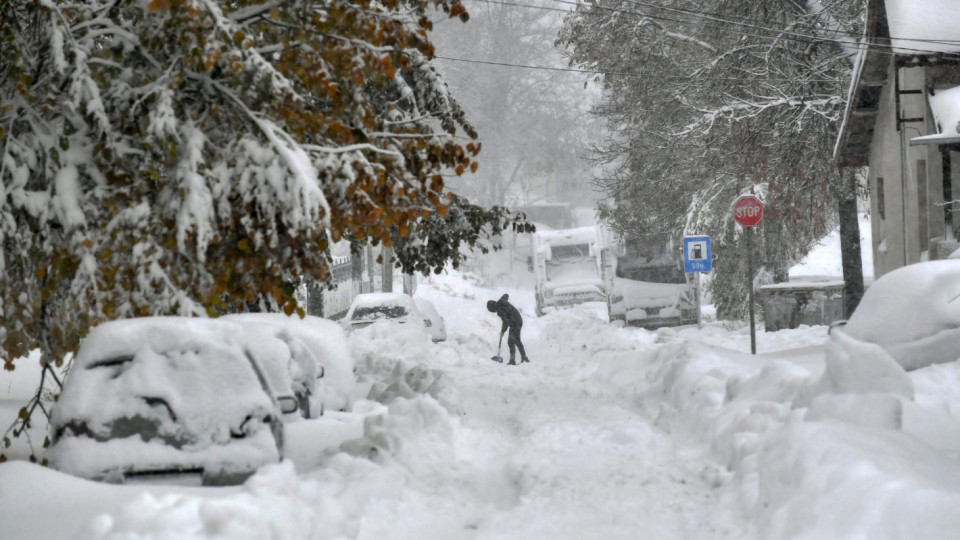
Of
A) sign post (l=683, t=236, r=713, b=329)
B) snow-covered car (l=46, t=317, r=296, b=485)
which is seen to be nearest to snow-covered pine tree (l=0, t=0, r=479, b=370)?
snow-covered car (l=46, t=317, r=296, b=485)

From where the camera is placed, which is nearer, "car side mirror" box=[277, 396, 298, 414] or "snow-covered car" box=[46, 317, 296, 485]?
"snow-covered car" box=[46, 317, 296, 485]

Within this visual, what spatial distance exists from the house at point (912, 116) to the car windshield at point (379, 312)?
10774 mm

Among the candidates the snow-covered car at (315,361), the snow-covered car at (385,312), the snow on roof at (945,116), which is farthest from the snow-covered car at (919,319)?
the snow-covered car at (385,312)

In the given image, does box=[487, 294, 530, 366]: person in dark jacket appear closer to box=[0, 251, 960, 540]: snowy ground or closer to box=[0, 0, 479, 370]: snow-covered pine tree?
box=[0, 251, 960, 540]: snowy ground

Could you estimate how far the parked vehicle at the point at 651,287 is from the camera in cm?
3303

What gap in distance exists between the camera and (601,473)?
29.5 feet

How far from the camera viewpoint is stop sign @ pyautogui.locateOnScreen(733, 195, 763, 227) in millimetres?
17719

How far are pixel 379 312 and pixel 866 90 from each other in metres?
12.2

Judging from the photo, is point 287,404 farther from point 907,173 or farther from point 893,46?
point 907,173

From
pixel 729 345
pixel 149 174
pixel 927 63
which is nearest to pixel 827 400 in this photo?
pixel 149 174

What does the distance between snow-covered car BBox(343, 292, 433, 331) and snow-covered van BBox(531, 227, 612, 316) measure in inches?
595

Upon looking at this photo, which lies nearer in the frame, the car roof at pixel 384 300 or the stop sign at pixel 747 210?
the stop sign at pixel 747 210

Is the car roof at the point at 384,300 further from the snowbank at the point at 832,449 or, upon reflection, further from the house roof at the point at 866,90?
the snowbank at the point at 832,449

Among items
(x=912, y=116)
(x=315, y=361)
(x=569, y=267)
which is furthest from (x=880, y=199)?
(x=315, y=361)
